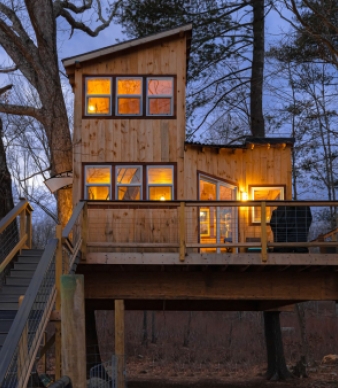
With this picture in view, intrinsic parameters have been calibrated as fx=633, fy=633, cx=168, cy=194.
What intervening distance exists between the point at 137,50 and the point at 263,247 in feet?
19.9

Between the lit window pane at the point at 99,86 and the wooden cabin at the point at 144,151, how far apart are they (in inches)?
1.0

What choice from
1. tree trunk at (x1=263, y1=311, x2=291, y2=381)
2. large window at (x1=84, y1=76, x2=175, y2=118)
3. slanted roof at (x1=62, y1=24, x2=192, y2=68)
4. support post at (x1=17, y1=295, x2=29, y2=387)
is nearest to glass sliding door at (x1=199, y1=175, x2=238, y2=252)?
large window at (x1=84, y1=76, x2=175, y2=118)

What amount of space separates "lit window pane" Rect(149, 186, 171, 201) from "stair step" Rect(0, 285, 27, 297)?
4684 mm

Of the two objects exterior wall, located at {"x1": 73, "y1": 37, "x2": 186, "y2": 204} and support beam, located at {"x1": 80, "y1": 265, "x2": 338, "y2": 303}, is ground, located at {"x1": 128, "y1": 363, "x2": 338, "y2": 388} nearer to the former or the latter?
support beam, located at {"x1": 80, "y1": 265, "x2": 338, "y2": 303}

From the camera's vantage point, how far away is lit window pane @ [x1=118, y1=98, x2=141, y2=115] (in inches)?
598

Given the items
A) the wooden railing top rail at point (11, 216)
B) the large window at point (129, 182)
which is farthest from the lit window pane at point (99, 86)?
the wooden railing top rail at point (11, 216)

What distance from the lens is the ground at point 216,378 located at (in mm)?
20797

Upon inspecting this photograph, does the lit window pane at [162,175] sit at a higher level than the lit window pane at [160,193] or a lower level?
higher

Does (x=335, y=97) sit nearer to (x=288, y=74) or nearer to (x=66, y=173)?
(x=288, y=74)

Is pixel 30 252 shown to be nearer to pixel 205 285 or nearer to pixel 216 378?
pixel 205 285

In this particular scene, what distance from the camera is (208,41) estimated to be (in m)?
23.7

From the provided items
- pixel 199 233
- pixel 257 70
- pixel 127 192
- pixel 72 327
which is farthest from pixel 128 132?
pixel 257 70

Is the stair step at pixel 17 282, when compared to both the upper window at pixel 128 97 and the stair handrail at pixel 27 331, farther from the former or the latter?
the upper window at pixel 128 97

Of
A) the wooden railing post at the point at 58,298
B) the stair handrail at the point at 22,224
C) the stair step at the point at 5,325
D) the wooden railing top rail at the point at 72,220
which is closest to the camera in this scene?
the stair step at the point at 5,325
